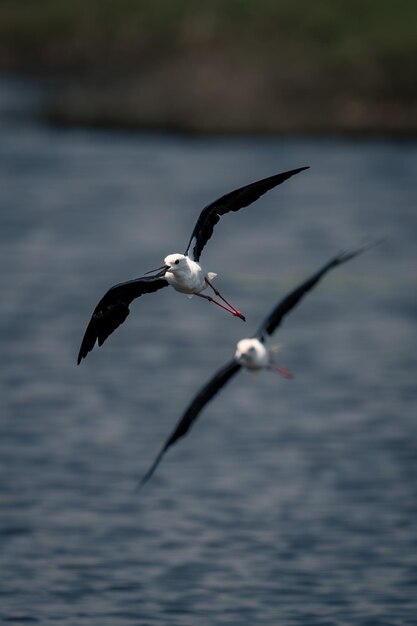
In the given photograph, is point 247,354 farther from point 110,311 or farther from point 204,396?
point 110,311

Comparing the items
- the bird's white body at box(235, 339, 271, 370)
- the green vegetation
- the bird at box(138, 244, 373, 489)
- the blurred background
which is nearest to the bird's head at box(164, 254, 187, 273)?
the bird at box(138, 244, 373, 489)

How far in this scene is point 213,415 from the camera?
73.7 ft

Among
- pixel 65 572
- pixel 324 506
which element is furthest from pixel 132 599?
pixel 324 506

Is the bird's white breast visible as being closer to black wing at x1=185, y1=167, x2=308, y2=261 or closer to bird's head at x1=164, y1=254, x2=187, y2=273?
bird's head at x1=164, y1=254, x2=187, y2=273

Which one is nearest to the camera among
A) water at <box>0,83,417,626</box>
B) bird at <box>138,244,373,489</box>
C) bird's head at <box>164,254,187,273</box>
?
bird's head at <box>164,254,187,273</box>

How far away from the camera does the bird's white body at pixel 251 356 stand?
13.3 meters

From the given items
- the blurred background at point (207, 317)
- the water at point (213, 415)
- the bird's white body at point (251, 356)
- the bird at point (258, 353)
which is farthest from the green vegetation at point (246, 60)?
the bird's white body at point (251, 356)

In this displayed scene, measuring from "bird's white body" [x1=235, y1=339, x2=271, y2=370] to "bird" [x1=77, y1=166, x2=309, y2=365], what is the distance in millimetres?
1390

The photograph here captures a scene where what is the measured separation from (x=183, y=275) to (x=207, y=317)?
57.0 feet

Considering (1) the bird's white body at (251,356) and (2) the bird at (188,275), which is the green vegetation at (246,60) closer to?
(1) the bird's white body at (251,356)

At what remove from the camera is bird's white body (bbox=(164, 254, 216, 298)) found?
10961 mm

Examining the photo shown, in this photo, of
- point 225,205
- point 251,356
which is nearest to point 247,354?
point 251,356

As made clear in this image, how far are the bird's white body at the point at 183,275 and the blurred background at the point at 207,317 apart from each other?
4.45 metres

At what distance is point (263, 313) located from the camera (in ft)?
86.9
